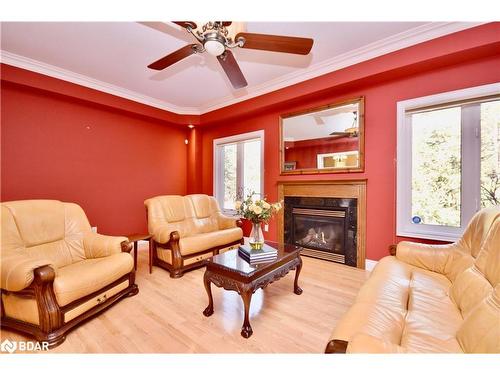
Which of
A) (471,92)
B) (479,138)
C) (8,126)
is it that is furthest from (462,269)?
(8,126)

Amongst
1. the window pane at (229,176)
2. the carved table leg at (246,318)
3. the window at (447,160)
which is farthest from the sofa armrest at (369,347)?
the window pane at (229,176)

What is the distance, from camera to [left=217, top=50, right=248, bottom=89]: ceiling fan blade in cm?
192

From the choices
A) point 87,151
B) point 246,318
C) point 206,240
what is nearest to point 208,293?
point 246,318

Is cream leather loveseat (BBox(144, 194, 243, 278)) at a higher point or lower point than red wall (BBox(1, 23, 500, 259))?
lower

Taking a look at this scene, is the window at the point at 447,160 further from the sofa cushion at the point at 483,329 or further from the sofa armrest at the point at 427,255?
the sofa cushion at the point at 483,329

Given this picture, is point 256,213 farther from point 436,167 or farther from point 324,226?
point 436,167

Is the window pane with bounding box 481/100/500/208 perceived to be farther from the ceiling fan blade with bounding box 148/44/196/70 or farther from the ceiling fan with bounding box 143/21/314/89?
the ceiling fan blade with bounding box 148/44/196/70

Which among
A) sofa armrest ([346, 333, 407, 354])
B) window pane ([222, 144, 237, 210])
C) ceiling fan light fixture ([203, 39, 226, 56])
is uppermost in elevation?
ceiling fan light fixture ([203, 39, 226, 56])

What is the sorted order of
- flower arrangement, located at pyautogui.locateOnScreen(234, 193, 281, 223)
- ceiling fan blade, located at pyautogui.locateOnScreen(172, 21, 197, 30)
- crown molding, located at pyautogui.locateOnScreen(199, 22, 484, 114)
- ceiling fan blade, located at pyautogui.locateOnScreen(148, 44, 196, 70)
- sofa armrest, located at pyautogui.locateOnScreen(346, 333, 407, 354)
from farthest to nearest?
1. crown molding, located at pyautogui.locateOnScreen(199, 22, 484, 114)
2. flower arrangement, located at pyautogui.locateOnScreen(234, 193, 281, 223)
3. ceiling fan blade, located at pyautogui.locateOnScreen(148, 44, 196, 70)
4. ceiling fan blade, located at pyautogui.locateOnScreen(172, 21, 197, 30)
5. sofa armrest, located at pyautogui.locateOnScreen(346, 333, 407, 354)

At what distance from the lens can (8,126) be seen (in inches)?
113

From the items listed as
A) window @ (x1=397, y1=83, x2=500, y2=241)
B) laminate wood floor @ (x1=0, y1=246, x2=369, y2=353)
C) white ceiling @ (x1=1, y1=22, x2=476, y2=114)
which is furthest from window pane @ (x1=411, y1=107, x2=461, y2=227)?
laminate wood floor @ (x1=0, y1=246, x2=369, y2=353)

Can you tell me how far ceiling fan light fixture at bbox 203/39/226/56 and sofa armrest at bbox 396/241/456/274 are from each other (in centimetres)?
241

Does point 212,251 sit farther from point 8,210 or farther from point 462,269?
point 462,269

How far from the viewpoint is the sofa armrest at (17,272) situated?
5.19ft
